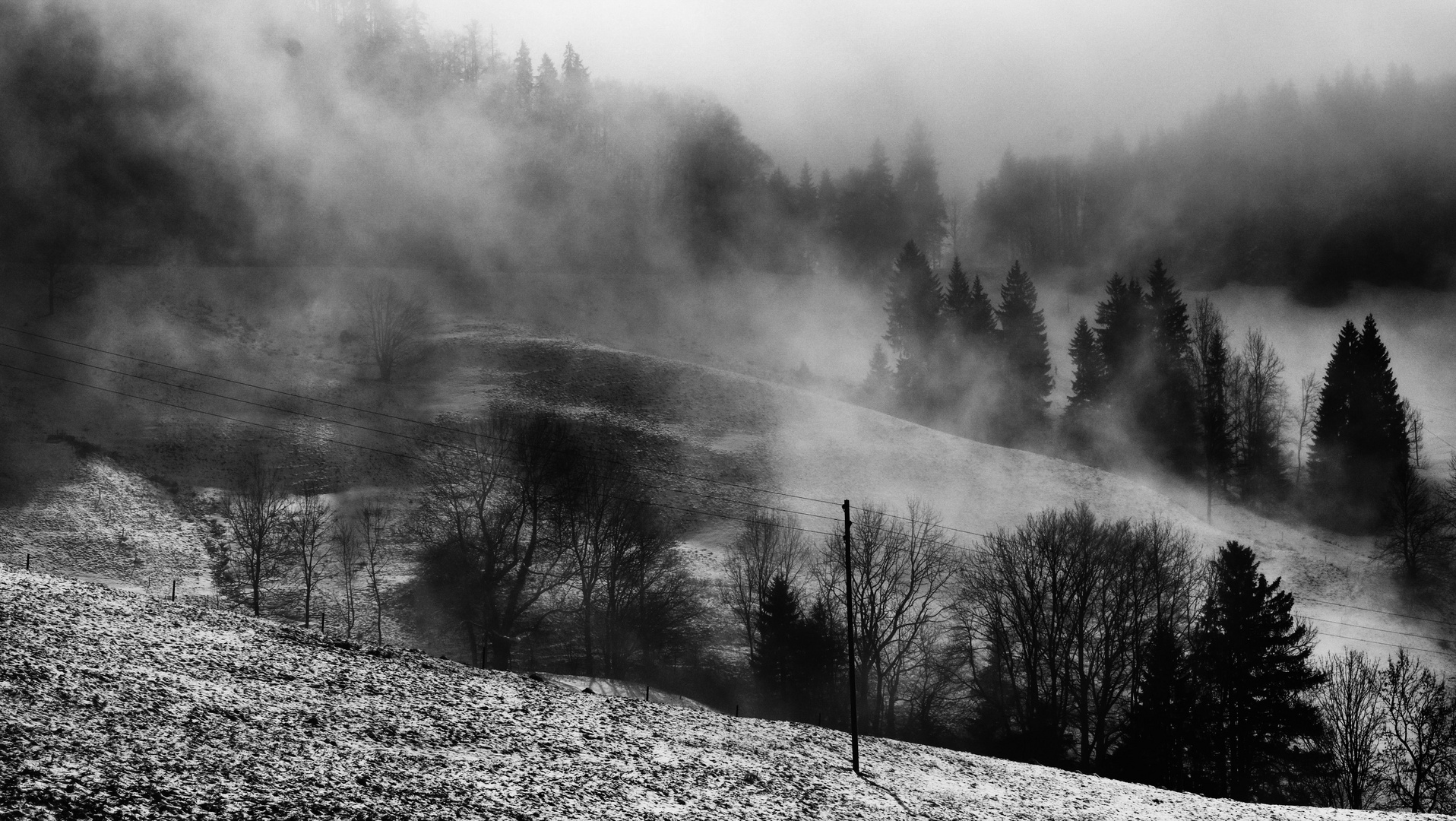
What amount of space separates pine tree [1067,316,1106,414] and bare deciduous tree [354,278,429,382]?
199 feet

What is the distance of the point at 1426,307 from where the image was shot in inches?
4358

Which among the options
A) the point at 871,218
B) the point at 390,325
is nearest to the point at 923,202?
the point at 871,218

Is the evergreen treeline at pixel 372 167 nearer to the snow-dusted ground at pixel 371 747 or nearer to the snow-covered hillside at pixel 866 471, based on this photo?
the snow-covered hillside at pixel 866 471

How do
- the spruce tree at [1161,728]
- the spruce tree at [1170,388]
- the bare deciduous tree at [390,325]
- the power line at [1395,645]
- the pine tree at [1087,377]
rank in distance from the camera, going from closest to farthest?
the spruce tree at [1161,728] → the power line at [1395,645] → the bare deciduous tree at [390,325] → the spruce tree at [1170,388] → the pine tree at [1087,377]

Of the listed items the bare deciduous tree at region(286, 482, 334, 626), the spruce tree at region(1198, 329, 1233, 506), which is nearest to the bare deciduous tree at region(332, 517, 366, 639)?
the bare deciduous tree at region(286, 482, 334, 626)

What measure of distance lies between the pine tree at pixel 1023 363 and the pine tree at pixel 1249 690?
38920 mm

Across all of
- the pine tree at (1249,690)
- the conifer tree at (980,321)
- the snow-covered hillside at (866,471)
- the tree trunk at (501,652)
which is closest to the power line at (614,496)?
the snow-covered hillside at (866,471)

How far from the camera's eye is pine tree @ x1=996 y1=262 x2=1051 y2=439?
290 feet

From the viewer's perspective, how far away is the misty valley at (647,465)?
86.2 ft

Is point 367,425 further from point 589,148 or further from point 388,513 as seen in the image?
point 589,148

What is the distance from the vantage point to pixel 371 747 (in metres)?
22.1

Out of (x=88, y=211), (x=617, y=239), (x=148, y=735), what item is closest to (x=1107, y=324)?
(x=617, y=239)

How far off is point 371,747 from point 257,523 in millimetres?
38741

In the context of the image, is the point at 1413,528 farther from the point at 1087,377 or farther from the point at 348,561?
the point at 348,561
